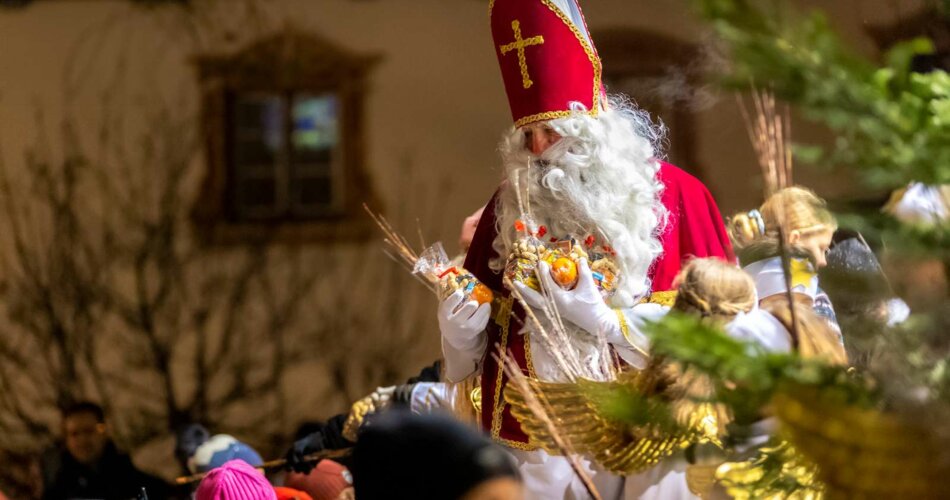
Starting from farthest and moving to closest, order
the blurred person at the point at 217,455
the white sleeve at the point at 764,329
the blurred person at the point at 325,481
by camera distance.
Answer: the blurred person at the point at 217,455 → the blurred person at the point at 325,481 → the white sleeve at the point at 764,329

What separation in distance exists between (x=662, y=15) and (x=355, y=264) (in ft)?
8.22

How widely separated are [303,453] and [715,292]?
249cm

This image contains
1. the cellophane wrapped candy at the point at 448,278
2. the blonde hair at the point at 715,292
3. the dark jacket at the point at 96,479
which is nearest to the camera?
the blonde hair at the point at 715,292

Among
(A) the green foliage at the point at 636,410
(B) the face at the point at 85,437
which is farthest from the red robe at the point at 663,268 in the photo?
(B) the face at the point at 85,437

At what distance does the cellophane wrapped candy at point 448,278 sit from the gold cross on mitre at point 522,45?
1.56 ft

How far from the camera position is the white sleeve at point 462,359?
12.0 ft

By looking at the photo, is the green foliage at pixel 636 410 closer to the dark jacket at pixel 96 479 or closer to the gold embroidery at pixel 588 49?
the gold embroidery at pixel 588 49

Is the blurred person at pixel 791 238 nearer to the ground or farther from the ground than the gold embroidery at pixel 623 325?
farther from the ground

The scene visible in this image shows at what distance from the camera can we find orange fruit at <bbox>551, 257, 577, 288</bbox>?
11.4ft

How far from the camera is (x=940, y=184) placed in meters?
1.19

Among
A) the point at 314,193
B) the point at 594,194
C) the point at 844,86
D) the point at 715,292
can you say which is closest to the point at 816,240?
the point at 594,194

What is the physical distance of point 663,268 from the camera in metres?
3.70

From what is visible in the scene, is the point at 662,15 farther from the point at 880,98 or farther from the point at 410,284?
the point at 880,98

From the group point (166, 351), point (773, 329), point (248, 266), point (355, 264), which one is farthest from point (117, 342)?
point (773, 329)
